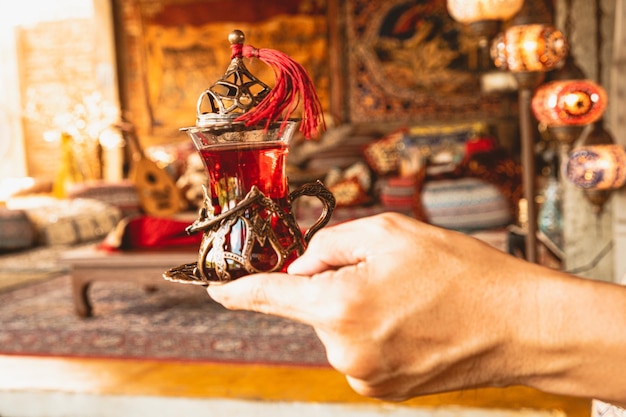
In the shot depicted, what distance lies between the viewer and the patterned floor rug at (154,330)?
9.41 ft

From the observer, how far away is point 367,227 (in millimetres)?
494

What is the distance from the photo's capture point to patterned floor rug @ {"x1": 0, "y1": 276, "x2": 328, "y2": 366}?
2869mm

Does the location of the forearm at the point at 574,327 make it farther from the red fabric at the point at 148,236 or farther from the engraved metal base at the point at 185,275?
the red fabric at the point at 148,236

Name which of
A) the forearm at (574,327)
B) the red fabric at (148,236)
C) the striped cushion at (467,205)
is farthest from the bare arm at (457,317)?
the striped cushion at (467,205)

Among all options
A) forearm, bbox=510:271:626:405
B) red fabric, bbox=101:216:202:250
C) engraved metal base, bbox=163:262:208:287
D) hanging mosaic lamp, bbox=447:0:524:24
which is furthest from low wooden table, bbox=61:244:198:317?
forearm, bbox=510:271:626:405

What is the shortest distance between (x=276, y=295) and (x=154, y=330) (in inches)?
113

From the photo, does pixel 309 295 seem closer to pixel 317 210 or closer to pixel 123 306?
pixel 123 306

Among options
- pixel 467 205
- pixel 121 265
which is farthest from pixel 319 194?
pixel 467 205

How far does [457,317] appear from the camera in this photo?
0.45 meters

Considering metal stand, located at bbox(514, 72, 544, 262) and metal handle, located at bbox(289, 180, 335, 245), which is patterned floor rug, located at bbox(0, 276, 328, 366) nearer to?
metal stand, located at bbox(514, 72, 544, 262)

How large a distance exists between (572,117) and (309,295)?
2.29 metres

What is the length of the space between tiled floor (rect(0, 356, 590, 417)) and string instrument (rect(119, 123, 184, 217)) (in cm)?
446

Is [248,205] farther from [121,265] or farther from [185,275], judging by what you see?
[121,265]

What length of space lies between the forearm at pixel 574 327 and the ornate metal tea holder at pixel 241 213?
0.25 m
